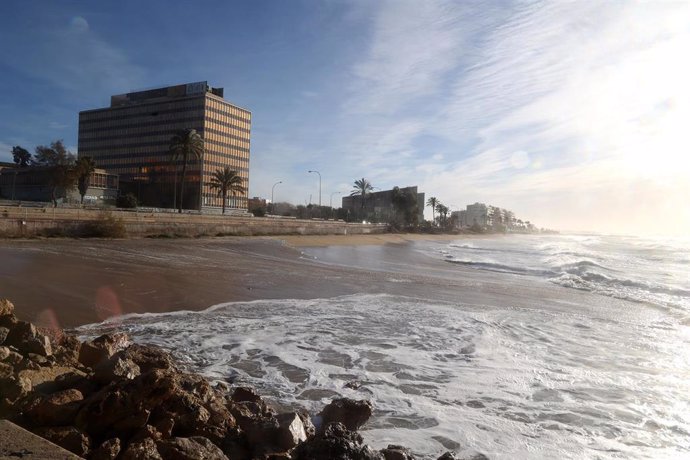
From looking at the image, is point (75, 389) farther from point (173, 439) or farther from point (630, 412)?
point (630, 412)

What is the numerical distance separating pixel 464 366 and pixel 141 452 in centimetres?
518

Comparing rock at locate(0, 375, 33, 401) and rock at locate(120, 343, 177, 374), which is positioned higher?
rock at locate(0, 375, 33, 401)

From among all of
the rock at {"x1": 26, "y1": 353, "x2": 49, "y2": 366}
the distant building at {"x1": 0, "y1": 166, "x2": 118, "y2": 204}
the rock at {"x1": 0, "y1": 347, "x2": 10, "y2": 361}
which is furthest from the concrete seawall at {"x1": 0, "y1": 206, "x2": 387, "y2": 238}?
the distant building at {"x1": 0, "y1": 166, "x2": 118, "y2": 204}

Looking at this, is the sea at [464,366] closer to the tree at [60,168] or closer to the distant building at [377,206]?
the tree at [60,168]

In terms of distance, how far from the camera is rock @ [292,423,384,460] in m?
3.51

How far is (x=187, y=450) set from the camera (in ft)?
10.7

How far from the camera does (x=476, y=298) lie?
14.1m

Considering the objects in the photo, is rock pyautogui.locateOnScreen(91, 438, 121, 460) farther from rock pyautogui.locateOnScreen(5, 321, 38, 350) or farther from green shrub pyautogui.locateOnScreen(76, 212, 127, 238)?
green shrub pyautogui.locateOnScreen(76, 212, 127, 238)

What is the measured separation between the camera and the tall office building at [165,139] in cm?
10588

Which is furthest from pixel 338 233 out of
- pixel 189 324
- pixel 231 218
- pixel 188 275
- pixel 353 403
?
pixel 353 403

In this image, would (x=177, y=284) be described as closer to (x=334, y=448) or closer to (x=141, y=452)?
(x=141, y=452)

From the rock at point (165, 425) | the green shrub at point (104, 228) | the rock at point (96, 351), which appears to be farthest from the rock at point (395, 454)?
the green shrub at point (104, 228)

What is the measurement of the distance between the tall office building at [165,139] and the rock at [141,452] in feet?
336

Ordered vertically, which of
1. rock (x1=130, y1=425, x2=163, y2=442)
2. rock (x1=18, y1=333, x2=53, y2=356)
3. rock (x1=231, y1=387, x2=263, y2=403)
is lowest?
rock (x1=231, y1=387, x2=263, y2=403)
